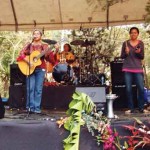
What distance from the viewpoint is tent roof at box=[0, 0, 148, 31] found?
6879 mm

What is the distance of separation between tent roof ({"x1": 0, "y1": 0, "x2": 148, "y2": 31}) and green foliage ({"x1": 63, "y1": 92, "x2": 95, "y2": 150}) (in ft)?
10.6

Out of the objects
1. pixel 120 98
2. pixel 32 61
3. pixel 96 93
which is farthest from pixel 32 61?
pixel 120 98

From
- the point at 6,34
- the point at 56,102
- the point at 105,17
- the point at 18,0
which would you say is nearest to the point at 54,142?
the point at 56,102

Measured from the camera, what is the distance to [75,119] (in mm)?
3404

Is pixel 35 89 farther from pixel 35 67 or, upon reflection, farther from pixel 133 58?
pixel 133 58

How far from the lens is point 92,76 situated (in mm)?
7180

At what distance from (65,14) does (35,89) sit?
2.48 meters

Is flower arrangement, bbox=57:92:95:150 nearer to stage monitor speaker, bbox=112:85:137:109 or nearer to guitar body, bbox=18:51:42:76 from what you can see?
guitar body, bbox=18:51:42:76

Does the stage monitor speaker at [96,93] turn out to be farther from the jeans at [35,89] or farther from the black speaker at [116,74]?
the black speaker at [116,74]

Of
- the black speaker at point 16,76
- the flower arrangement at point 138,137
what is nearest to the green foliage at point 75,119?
the flower arrangement at point 138,137

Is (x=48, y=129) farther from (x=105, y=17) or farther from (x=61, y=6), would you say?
(x=105, y=17)

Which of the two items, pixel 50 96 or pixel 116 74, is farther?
pixel 50 96

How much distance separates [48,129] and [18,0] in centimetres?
392

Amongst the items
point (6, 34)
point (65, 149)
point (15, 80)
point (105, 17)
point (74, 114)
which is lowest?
point (65, 149)
